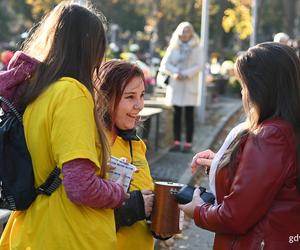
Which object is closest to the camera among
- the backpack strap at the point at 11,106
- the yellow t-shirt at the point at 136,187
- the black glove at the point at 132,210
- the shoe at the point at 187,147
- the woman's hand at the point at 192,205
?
the backpack strap at the point at 11,106

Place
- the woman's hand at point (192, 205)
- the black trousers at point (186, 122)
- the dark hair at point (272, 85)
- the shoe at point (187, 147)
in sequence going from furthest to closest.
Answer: the shoe at point (187, 147) → the black trousers at point (186, 122) → the woman's hand at point (192, 205) → the dark hair at point (272, 85)

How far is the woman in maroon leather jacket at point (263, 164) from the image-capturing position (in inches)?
97.4

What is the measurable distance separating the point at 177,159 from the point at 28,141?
698 cm

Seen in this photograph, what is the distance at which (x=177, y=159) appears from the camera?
30.5ft

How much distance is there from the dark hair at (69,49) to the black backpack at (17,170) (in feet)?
0.38

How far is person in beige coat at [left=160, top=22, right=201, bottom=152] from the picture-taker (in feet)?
31.5

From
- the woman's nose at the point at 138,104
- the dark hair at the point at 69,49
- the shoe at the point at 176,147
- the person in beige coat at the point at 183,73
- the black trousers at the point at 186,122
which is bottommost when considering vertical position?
the shoe at the point at 176,147

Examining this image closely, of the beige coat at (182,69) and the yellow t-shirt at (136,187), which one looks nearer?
the yellow t-shirt at (136,187)

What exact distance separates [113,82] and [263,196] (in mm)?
983

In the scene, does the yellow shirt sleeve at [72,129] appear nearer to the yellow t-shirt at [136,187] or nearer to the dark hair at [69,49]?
the dark hair at [69,49]

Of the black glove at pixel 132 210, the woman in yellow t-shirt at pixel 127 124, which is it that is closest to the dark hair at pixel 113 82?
the woman in yellow t-shirt at pixel 127 124

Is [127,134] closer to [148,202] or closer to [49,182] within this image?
[148,202]

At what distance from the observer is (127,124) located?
308 centimetres

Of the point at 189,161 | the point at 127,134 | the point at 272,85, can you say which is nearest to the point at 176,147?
the point at 189,161
